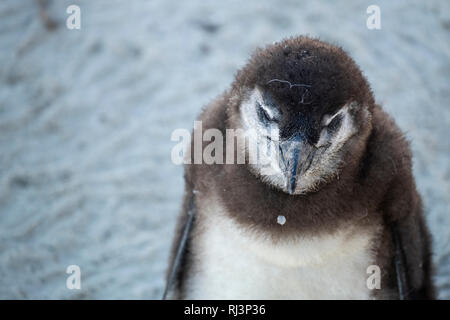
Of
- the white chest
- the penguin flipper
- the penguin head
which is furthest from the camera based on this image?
the penguin flipper

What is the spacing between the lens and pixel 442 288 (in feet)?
10.2

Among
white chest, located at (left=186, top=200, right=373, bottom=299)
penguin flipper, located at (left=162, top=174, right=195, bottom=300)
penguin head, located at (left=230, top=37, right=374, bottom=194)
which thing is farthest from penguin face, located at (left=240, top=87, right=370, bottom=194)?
penguin flipper, located at (left=162, top=174, right=195, bottom=300)

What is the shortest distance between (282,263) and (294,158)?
1.65 ft

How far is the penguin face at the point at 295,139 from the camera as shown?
1852 mm

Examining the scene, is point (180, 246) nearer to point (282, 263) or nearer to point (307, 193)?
point (282, 263)

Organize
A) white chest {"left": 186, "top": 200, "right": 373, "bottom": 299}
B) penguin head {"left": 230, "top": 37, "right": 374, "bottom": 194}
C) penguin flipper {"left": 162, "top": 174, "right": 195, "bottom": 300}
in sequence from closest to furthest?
penguin head {"left": 230, "top": 37, "right": 374, "bottom": 194} < white chest {"left": 186, "top": 200, "right": 373, "bottom": 299} < penguin flipper {"left": 162, "top": 174, "right": 195, "bottom": 300}

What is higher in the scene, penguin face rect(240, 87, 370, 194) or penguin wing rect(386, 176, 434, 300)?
penguin face rect(240, 87, 370, 194)

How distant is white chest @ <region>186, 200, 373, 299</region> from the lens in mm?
2107

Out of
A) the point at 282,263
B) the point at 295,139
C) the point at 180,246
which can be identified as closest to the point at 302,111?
the point at 295,139

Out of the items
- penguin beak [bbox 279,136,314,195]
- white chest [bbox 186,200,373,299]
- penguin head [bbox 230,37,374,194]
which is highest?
penguin head [bbox 230,37,374,194]

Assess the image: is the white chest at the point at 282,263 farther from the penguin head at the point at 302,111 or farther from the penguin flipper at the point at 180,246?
the penguin head at the point at 302,111

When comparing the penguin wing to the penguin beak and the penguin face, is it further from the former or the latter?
the penguin beak
